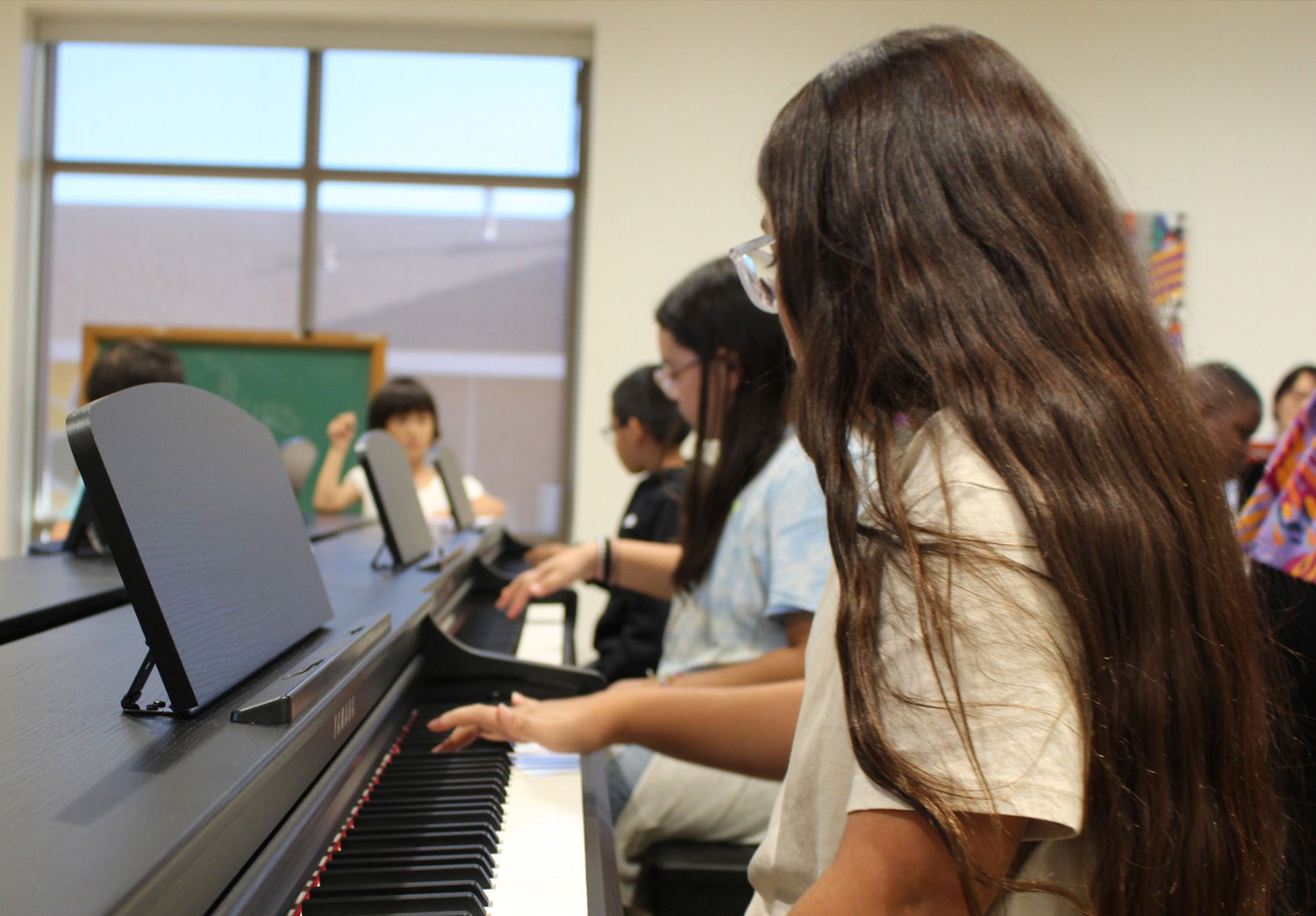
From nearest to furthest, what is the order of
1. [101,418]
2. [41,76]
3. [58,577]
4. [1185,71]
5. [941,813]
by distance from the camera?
[941,813]
[101,418]
[58,577]
[1185,71]
[41,76]

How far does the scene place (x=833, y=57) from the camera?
193 inches

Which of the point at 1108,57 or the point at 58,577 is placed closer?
the point at 58,577

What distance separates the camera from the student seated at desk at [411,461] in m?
4.18

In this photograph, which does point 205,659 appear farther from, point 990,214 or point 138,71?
point 138,71

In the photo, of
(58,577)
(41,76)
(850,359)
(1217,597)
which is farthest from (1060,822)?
(41,76)

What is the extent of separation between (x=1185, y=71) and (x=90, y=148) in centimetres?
564

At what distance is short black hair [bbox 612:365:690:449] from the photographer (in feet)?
10.0

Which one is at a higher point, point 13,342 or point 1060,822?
point 13,342

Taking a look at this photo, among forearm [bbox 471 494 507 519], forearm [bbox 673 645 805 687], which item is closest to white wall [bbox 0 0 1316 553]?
forearm [bbox 471 494 507 519]

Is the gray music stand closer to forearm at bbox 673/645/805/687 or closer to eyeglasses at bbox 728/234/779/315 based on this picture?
eyeglasses at bbox 728/234/779/315

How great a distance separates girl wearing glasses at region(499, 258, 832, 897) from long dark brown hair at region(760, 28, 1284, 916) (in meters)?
0.82

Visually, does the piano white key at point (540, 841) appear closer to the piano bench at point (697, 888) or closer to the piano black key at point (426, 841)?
the piano black key at point (426, 841)

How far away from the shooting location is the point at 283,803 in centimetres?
79

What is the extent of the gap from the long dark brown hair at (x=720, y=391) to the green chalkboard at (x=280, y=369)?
3609 mm
